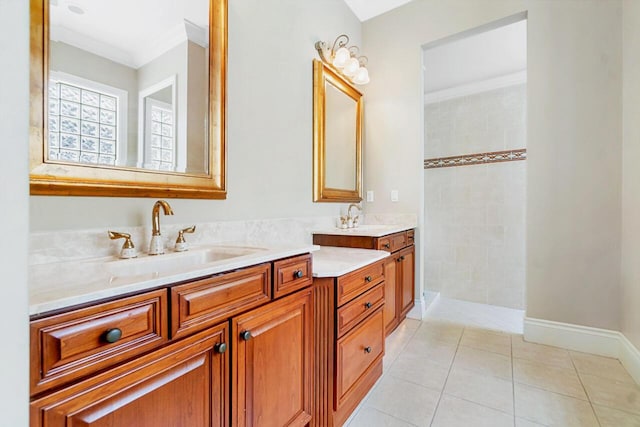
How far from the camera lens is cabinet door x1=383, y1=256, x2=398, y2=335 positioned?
2.07m

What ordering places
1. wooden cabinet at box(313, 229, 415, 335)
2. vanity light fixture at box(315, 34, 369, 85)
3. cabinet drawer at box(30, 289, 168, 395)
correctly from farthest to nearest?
vanity light fixture at box(315, 34, 369, 85) → wooden cabinet at box(313, 229, 415, 335) → cabinet drawer at box(30, 289, 168, 395)

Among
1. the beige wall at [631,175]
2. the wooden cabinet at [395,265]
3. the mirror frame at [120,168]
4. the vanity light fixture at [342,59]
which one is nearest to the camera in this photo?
the mirror frame at [120,168]

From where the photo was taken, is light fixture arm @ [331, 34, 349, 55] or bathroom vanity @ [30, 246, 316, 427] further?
light fixture arm @ [331, 34, 349, 55]

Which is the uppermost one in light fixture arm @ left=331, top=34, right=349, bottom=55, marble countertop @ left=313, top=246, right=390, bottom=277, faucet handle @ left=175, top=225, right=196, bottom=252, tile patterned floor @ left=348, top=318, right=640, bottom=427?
light fixture arm @ left=331, top=34, right=349, bottom=55

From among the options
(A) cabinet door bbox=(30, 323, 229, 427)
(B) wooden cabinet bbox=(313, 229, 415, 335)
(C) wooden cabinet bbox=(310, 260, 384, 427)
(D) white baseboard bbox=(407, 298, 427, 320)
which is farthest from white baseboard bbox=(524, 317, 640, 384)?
(A) cabinet door bbox=(30, 323, 229, 427)

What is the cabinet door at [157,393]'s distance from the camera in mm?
569

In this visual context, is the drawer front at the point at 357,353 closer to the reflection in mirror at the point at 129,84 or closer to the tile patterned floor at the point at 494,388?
the tile patterned floor at the point at 494,388

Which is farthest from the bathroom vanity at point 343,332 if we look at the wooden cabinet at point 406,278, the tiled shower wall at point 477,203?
the tiled shower wall at point 477,203

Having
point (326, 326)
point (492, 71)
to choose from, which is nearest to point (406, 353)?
point (326, 326)

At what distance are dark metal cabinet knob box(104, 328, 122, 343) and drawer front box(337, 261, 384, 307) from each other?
827 millimetres

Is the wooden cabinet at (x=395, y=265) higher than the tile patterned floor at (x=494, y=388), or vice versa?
the wooden cabinet at (x=395, y=265)

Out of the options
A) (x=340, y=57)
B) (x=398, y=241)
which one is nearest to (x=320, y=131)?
(x=340, y=57)

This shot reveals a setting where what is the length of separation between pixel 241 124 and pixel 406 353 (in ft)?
6.09

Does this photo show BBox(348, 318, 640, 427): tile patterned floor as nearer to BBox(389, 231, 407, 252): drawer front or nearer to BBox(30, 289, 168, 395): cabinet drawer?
BBox(389, 231, 407, 252): drawer front
